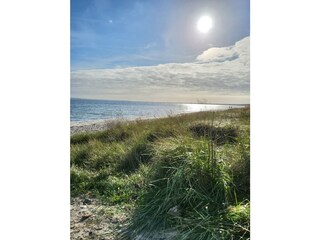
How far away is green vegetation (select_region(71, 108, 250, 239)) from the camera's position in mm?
1780

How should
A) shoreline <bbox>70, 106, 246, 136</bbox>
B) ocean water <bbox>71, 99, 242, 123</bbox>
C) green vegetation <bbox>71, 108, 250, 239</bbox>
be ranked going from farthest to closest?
1. shoreline <bbox>70, 106, 246, 136</bbox>
2. ocean water <bbox>71, 99, 242, 123</bbox>
3. green vegetation <bbox>71, 108, 250, 239</bbox>

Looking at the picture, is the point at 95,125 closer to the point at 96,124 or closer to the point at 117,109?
the point at 96,124

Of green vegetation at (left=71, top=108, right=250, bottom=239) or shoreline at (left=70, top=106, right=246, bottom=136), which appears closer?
green vegetation at (left=71, top=108, right=250, bottom=239)

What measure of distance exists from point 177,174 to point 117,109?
559 mm

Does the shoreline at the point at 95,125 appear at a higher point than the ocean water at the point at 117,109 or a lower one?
lower

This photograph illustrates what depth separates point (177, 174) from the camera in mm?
1929

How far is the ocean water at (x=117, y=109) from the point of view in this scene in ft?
6.66

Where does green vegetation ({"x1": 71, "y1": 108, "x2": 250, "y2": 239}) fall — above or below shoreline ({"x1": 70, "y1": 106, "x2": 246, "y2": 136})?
below

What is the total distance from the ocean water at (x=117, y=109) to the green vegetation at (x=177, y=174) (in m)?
0.11

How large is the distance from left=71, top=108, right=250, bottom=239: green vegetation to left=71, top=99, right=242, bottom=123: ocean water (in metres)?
0.11

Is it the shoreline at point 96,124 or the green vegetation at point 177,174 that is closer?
the green vegetation at point 177,174
